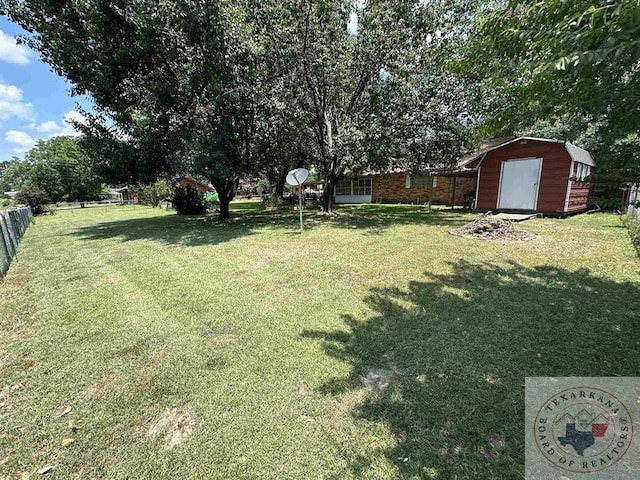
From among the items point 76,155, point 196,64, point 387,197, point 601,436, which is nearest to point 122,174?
point 196,64

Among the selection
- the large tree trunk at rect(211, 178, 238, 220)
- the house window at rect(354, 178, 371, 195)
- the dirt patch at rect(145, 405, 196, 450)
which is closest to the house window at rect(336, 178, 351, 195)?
the house window at rect(354, 178, 371, 195)

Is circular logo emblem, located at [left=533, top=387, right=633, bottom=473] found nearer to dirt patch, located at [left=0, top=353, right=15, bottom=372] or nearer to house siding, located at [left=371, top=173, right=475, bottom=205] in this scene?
dirt patch, located at [left=0, top=353, right=15, bottom=372]

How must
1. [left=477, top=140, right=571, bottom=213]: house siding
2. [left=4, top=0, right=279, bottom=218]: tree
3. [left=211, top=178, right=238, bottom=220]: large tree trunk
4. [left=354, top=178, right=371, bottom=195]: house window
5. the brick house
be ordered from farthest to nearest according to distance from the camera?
[left=354, top=178, right=371, bottom=195]: house window
the brick house
[left=211, top=178, right=238, bottom=220]: large tree trunk
[left=477, top=140, right=571, bottom=213]: house siding
[left=4, top=0, right=279, bottom=218]: tree

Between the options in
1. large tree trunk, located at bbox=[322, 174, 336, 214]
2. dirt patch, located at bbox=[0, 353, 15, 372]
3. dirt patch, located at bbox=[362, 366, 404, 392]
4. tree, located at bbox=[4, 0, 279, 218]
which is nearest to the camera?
dirt patch, located at bbox=[362, 366, 404, 392]

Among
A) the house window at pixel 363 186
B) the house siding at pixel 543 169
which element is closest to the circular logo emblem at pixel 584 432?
the house siding at pixel 543 169

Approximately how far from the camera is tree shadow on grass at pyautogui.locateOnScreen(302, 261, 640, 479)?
1719 millimetres

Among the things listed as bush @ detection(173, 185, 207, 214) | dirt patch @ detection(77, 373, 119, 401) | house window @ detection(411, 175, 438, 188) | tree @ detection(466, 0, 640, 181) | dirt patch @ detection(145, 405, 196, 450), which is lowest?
dirt patch @ detection(145, 405, 196, 450)

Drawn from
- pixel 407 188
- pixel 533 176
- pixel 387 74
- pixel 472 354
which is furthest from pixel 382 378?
pixel 407 188

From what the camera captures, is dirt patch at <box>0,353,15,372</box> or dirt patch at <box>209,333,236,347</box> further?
dirt patch at <box>209,333,236,347</box>

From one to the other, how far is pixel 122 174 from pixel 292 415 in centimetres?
1154

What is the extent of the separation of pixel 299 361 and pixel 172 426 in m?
1.04

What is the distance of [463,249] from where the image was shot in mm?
6047

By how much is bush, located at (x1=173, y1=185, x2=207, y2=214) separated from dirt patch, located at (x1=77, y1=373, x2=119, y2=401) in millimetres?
15814

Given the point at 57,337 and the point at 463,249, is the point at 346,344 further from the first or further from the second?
the point at 463,249
